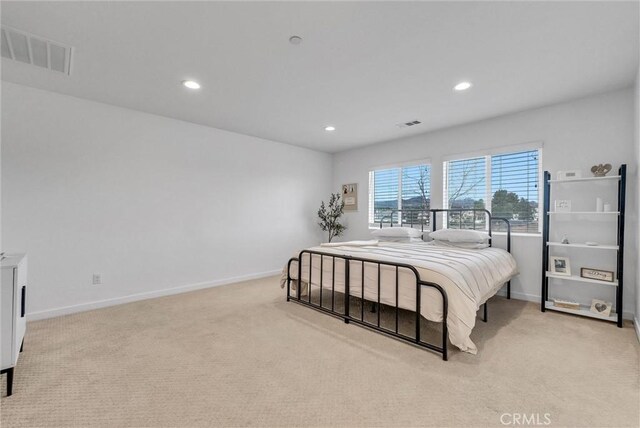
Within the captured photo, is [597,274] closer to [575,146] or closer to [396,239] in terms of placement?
[575,146]

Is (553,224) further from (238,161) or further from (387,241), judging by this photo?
(238,161)

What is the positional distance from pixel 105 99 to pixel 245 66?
195cm

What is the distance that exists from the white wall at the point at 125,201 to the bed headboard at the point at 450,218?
2.21 m

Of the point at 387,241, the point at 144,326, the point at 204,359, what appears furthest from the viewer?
the point at 387,241

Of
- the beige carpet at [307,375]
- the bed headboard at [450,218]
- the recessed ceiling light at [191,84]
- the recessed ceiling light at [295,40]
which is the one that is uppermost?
the recessed ceiling light at [295,40]

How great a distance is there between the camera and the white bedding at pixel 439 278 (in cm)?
219

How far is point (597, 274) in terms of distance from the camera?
309 centimetres

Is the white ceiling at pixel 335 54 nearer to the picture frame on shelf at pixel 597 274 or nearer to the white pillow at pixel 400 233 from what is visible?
the white pillow at pixel 400 233

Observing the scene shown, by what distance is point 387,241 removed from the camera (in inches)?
173

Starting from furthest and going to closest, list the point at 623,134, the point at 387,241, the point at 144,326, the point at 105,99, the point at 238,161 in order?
1. the point at 238,161
2. the point at 387,241
3. the point at 105,99
4. the point at 623,134
5. the point at 144,326

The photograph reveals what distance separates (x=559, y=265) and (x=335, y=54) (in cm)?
345

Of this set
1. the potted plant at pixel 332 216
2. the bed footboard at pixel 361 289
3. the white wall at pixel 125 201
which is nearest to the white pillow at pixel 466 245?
the bed footboard at pixel 361 289

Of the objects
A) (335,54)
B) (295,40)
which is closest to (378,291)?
(335,54)

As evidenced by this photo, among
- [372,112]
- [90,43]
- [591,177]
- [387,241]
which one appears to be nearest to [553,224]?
[591,177]
